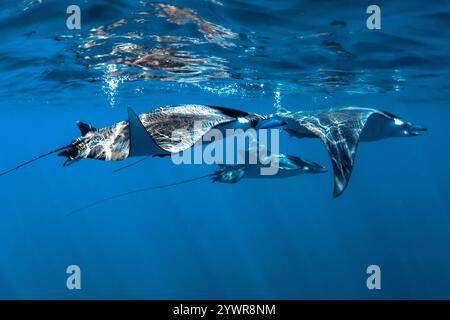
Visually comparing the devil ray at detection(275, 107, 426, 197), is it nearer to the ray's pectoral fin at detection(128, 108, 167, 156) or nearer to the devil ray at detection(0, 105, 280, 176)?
the devil ray at detection(0, 105, 280, 176)

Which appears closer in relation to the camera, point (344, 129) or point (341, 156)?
point (341, 156)

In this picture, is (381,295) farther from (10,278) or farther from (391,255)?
(10,278)

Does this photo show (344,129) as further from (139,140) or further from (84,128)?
(84,128)

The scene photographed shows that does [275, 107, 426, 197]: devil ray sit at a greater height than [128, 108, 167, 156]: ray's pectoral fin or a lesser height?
greater

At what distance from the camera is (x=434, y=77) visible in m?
18.5

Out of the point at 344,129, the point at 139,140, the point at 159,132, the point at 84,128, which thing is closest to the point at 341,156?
the point at 344,129

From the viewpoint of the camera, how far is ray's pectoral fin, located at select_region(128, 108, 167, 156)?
384 centimetres

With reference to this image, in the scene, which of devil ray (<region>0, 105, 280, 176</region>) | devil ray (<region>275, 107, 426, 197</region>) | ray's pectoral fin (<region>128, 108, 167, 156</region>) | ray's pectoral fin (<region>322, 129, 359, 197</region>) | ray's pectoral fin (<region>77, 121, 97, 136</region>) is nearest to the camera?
ray's pectoral fin (<region>128, 108, 167, 156</region>)

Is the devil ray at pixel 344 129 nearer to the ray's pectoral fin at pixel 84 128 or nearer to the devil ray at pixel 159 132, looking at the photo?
the devil ray at pixel 159 132

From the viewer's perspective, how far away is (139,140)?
13.5 ft

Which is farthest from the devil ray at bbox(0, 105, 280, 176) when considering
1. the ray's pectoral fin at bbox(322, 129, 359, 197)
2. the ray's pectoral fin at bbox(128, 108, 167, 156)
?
the ray's pectoral fin at bbox(322, 129, 359, 197)

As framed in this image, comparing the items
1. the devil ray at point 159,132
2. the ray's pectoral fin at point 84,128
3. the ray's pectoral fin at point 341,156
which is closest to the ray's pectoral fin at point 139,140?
the devil ray at point 159,132
